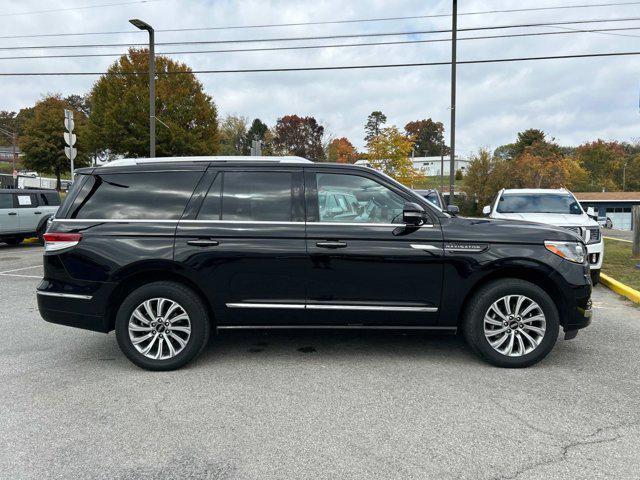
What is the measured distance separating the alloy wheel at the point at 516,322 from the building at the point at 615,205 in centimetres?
5099

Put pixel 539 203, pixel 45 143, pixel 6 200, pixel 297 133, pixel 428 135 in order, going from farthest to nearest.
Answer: pixel 428 135, pixel 297 133, pixel 45 143, pixel 6 200, pixel 539 203

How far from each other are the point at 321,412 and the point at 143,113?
32260 millimetres

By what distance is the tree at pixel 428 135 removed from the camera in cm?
12119

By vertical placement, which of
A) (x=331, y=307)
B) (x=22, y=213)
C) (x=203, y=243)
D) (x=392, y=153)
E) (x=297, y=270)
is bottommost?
(x=331, y=307)

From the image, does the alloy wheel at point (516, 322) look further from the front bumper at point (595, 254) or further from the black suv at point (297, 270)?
the front bumper at point (595, 254)

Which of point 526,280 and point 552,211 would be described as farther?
point 552,211

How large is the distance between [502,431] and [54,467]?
287 centimetres

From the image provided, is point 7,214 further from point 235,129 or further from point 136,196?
point 235,129

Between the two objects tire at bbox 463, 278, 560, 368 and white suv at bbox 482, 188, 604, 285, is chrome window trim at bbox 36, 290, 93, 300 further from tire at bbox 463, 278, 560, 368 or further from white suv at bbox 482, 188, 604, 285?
white suv at bbox 482, 188, 604, 285

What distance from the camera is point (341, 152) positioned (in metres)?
55.8

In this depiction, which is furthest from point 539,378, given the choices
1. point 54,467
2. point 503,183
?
point 503,183

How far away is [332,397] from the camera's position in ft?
12.2

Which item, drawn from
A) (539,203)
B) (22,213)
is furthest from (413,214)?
(22,213)

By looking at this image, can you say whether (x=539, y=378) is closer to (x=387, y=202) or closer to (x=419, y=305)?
(x=419, y=305)
